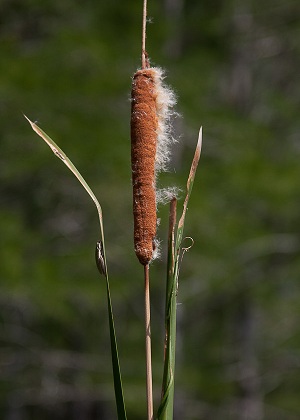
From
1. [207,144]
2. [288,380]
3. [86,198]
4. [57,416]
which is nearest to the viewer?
[86,198]

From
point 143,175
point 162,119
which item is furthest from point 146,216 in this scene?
point 162,119

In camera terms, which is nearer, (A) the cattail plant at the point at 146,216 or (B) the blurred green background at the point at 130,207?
(A) the cattail plant at the point at 146,216

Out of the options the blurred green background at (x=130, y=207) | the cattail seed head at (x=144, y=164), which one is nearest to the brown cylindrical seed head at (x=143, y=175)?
the cattail seed head at (x=144, y=164)

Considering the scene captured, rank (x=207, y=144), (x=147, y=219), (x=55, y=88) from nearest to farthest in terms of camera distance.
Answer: (x=147, y=219) → (x=55, y=88) → (x=207, y=144)

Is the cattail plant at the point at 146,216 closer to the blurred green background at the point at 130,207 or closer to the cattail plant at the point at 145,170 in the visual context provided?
the cattail plant at the point at 145,170

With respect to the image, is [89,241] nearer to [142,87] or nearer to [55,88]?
[55,88]

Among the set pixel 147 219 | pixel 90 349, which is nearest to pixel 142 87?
pixel 147 219

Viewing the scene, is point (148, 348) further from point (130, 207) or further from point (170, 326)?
point (130, 207)
